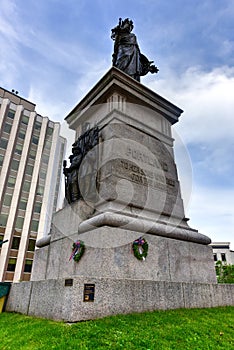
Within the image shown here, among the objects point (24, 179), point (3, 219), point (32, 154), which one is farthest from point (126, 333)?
point (32, 154)

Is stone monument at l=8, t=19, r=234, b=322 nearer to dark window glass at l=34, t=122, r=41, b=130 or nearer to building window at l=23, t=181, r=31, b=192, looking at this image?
building window at l=23, t=181, r=31, b=192

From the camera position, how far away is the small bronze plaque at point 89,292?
12.3 feet

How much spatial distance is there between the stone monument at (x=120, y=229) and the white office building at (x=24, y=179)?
31.9 metres

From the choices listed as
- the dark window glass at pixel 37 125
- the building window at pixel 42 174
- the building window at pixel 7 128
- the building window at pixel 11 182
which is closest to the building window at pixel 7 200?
the building window at pixel 11 182

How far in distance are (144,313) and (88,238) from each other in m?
1.89

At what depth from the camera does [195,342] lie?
330cm

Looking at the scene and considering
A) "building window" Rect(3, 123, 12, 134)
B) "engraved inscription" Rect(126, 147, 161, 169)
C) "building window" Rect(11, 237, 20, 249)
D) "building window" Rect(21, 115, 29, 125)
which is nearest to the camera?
"engraved inscription" Rect(126, 147, 161, 169)

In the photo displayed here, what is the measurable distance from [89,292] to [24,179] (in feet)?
131

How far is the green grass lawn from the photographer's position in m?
2.99

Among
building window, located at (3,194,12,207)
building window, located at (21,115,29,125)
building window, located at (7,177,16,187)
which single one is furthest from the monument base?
building window, located at (21,115,29,125)

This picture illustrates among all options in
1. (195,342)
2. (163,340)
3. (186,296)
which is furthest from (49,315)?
(186,296)

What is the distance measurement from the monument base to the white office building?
1329 inches

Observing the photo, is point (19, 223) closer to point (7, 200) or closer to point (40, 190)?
point (7, 200)

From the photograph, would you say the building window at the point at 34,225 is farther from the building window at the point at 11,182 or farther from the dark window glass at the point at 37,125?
the dark window glass at the point at 37,125
